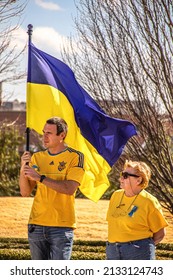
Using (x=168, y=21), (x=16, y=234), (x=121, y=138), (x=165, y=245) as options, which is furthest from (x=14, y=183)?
(x=121, y=138)

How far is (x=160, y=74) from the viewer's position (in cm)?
957

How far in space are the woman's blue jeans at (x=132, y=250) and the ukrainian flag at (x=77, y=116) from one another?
112cm

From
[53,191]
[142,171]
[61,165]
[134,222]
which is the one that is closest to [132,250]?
[134,222]

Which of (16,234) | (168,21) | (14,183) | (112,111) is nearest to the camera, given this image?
(168,21)

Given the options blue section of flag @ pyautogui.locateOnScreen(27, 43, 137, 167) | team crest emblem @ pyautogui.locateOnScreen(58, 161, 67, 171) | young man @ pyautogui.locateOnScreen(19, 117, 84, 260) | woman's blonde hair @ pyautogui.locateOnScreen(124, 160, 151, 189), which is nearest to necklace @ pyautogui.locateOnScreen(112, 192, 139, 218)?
woman's blonde hair @ pyautogui.locateOnScreen(124, 160, 151, 189)

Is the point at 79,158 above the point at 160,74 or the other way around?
the other way around

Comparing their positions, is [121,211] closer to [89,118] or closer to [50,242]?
[50,242]

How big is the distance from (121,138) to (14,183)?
17.1 metres

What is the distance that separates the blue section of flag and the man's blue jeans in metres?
1.42

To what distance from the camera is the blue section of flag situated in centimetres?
644

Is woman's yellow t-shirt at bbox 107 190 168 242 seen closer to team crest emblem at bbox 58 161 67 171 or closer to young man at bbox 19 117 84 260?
young man at bbox 19 117 84 260

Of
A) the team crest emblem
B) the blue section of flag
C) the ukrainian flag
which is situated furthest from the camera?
the blue section of flag

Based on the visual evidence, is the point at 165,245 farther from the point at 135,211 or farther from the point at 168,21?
the point at 135,211
